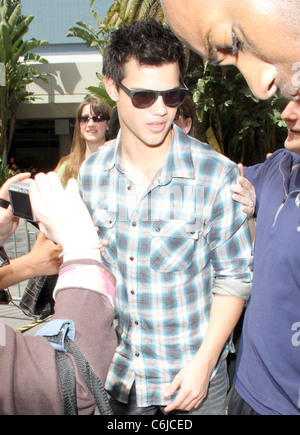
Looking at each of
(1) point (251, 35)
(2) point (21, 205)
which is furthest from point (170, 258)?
(1) point (251, 35)

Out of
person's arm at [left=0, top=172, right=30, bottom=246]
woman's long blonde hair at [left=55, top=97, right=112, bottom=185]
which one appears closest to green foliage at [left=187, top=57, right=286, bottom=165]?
woman's long blonde hair at [left=55, top=97, right=112, bottom=185]

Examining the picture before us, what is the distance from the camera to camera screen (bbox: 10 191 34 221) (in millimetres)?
1464

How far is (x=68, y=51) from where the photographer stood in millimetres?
19438

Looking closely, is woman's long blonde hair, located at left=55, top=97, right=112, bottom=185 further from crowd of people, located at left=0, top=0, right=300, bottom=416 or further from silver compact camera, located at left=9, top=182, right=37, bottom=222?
silver compact camera, located at left=9, top=182, right=37, bottom=222

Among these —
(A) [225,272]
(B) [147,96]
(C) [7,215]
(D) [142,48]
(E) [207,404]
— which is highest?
(D) [142,48]

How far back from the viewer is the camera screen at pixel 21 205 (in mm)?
1464

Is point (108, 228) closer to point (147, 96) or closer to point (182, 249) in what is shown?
point (182, 249)

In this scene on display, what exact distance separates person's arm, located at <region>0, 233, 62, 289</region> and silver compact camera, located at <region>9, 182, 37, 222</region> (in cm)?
78

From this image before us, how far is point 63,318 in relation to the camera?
39.0 inches

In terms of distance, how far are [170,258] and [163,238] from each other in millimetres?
93

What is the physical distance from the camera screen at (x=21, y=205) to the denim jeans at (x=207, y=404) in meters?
0.96

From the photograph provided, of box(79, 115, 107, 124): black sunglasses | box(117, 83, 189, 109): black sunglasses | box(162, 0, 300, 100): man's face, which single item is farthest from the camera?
box(79, 115, 107, 124): black sunglasses
